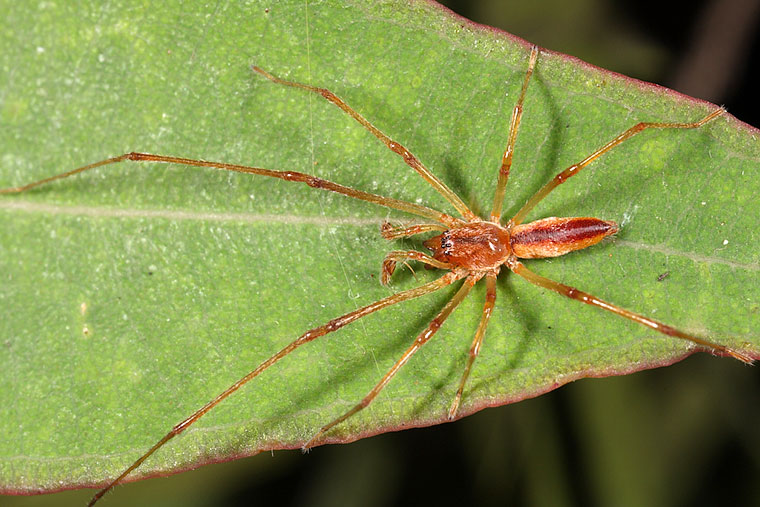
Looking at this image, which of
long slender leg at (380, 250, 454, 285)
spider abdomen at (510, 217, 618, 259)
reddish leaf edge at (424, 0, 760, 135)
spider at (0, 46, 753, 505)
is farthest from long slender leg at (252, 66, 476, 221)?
reddish leaf edge at (424, 0, 760, 135)

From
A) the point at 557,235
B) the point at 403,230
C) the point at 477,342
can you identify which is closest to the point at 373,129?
the point at 403,230

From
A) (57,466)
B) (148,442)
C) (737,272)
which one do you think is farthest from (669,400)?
(57,466)

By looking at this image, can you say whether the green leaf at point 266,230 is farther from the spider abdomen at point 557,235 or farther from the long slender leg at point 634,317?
the spider abdomen at point 557,235

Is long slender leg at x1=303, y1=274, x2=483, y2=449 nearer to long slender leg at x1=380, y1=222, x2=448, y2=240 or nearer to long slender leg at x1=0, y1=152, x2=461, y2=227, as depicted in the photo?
long slender leg at x1=380, y1=222, x2=448, y2=240

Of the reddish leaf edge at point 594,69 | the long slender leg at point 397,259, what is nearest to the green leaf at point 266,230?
the reddish leaf edge at point 594,69

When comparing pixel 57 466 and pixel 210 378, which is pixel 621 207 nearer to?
pixel 210 378

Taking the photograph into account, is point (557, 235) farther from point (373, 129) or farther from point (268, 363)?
point (268, 363)

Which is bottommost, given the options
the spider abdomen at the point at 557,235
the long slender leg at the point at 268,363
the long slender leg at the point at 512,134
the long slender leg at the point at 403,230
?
the long slender leg at the point at 268,363
